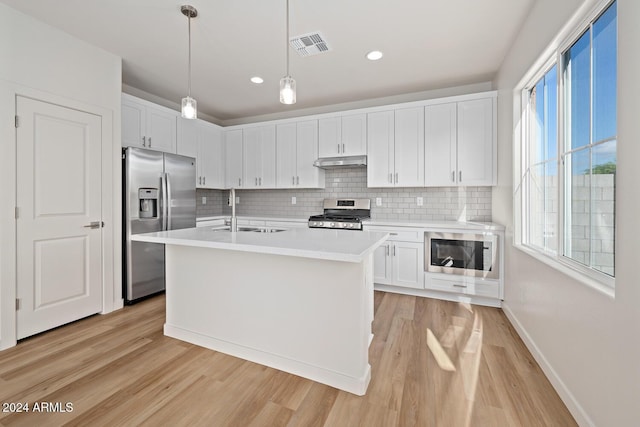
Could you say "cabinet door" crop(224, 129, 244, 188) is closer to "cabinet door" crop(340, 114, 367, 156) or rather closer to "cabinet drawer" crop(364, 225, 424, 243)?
"cabinet door" crop(340, 114, 367, 156)

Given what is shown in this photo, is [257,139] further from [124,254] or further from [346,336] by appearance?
[346,336]

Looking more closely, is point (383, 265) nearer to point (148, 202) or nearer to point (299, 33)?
point (299, 33)

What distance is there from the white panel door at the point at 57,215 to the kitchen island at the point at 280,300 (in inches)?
42.3

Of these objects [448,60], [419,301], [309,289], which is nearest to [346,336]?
[309,289]

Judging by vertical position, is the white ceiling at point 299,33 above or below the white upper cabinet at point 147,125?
above

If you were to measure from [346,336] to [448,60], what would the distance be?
303 cm

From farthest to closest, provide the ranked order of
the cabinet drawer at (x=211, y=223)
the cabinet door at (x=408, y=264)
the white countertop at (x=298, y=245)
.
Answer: the cabinet drawer at (x=211, y=223)
the cabinet door at (x=408, y=264)
the white countertop at (x=298, y=245)

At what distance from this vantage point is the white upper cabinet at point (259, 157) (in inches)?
181

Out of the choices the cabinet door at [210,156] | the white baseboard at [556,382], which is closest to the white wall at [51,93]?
the cabinet door at [210,156]

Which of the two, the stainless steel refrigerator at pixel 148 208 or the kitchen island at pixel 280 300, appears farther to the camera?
the stainless steel refrigerator at pixel 148 208

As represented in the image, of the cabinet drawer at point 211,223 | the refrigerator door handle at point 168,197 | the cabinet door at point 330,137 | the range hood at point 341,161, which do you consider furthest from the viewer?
the cabinet drawer at point 211,223

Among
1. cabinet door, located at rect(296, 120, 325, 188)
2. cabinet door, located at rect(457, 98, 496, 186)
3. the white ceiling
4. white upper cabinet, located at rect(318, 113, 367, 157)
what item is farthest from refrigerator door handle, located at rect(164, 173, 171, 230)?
cabinet door, located at rect(457, 98, 496, 186)

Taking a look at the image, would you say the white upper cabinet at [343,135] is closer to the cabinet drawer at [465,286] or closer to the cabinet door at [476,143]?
the cabinet door at [476,143]

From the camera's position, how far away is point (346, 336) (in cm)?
177
